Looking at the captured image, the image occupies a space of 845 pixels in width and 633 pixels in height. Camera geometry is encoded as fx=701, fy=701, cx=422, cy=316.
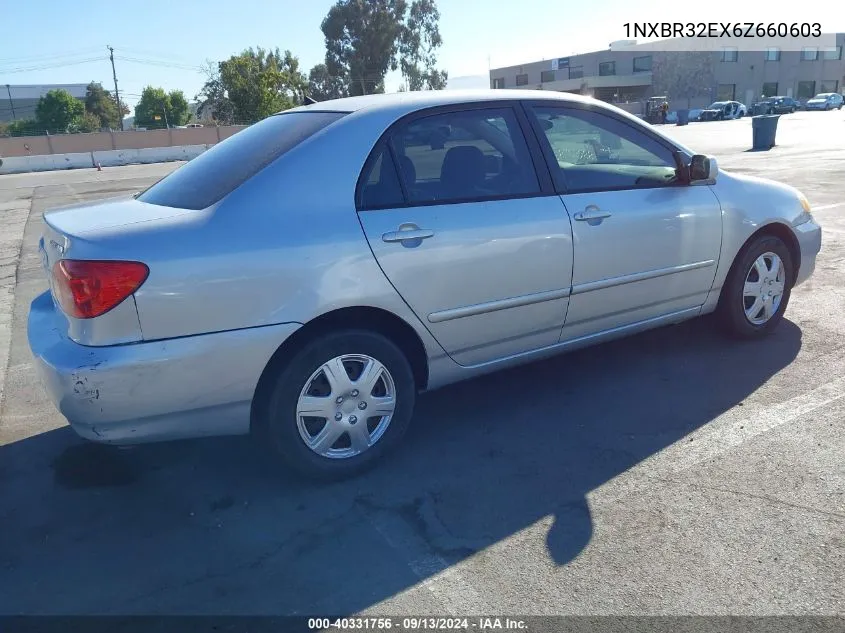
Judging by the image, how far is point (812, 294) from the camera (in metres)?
5.82

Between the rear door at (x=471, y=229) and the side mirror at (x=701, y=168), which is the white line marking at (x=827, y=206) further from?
the rear door at (x=471, y=229)

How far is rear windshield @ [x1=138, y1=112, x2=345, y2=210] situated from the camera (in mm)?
3131

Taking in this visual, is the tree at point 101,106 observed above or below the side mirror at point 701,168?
above

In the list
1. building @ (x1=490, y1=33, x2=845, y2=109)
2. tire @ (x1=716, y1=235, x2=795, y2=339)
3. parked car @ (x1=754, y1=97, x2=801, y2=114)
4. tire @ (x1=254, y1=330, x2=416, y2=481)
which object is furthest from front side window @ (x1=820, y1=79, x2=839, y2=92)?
tire @ (x1=254, y1=330, x2=416, y2=481)

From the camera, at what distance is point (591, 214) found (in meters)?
3.71

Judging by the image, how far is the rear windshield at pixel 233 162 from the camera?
313 cm

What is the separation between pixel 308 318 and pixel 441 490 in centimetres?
98

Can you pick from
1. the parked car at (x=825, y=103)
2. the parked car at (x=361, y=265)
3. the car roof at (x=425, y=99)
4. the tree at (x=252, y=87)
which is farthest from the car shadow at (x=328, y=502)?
the parked car at (x=825, y=103)

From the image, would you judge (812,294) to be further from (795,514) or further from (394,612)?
(394,612)

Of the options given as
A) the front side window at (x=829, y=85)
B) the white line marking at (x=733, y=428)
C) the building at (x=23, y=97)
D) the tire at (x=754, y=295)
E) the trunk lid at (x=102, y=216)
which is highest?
the building at (x=23, y=97)

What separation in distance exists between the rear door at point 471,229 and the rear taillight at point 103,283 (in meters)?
0.98

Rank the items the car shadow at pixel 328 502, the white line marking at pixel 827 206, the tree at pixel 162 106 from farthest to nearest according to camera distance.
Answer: the tree at pixel 162 106 < the white line marking at pixel 827 206 < the car shadow at pixel 328 502

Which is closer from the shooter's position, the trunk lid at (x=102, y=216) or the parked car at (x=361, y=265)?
the parked car at (x=361, y=265)

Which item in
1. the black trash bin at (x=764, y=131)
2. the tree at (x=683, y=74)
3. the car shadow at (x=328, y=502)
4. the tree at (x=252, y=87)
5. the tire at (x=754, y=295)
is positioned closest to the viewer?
the car shadow at (x=328, y=502)
